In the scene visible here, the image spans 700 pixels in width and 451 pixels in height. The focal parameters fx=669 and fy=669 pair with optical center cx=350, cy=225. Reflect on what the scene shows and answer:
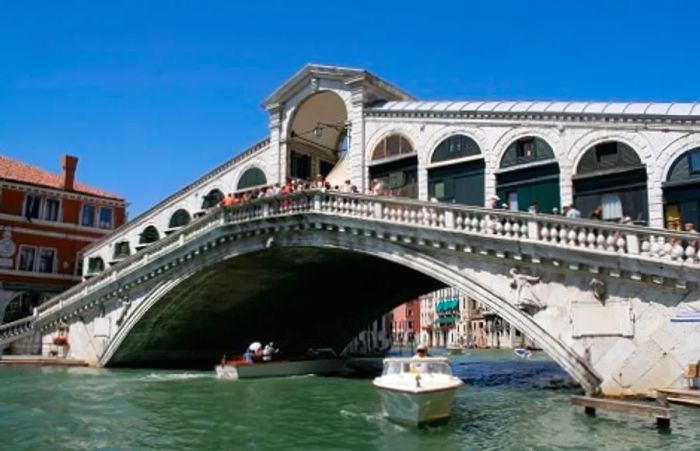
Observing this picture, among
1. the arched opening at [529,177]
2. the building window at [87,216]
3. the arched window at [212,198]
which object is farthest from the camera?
the building window at [87,216]

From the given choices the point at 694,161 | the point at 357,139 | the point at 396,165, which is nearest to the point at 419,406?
the point at 694,161

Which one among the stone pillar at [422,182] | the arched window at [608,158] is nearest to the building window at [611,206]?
the arched window at [608,158]

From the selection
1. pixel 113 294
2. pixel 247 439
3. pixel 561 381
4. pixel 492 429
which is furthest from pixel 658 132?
pixel 113 294

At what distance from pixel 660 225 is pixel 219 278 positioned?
595 inches

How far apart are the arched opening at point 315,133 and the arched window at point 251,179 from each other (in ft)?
4.06

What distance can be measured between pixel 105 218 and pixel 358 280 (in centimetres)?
1821

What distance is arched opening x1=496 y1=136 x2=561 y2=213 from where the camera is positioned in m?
18.3

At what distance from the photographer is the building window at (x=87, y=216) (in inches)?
1449

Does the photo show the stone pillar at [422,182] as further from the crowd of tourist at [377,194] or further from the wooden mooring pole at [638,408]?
the wooden mooring pole at [638,408]

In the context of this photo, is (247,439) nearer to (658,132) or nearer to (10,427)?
(10,427)

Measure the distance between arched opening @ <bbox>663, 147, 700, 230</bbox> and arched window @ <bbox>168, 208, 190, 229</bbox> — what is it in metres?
19.6

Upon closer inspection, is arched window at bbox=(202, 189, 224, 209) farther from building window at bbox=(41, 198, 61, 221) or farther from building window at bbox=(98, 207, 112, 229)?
building window at bbox=(98, 207, 112, 229)

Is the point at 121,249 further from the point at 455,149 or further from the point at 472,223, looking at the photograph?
the point at 472,223

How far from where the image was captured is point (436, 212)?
17219 mm
